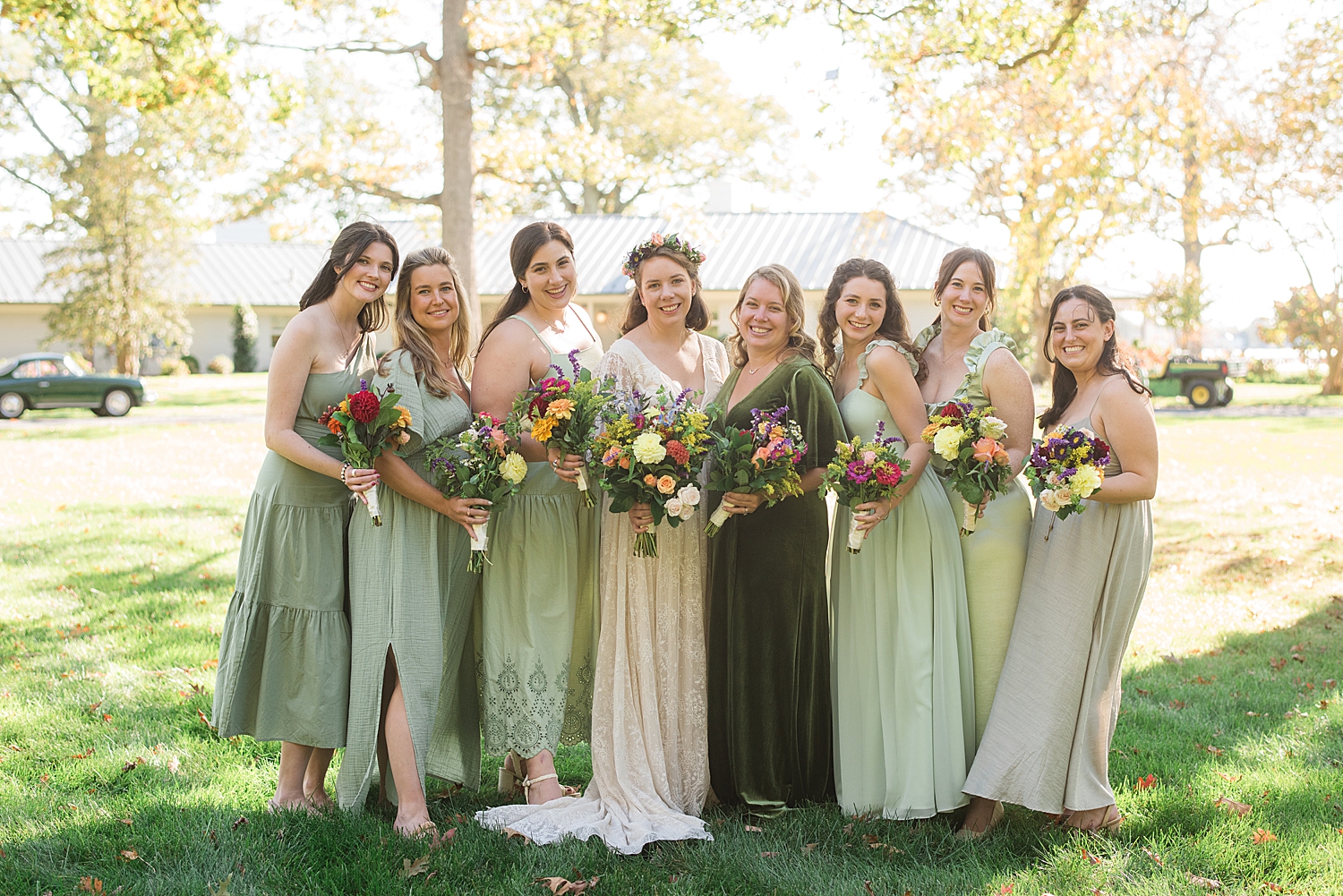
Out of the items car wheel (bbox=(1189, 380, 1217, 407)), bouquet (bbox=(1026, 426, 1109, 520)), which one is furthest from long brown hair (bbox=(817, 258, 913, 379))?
car wheel (bbox=(1189, 380, 1217, 407))

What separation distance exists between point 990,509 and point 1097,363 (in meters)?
0.80

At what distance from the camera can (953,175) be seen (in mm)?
35344

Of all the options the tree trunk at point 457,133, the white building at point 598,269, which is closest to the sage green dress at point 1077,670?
the tree trunk at point 457,133

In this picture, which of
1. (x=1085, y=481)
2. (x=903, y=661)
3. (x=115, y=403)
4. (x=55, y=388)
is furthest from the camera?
(x=115, y=403)

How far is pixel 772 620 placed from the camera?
4684 mm

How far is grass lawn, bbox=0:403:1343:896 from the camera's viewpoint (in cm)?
395

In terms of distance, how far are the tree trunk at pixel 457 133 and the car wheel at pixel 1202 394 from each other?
25338mm

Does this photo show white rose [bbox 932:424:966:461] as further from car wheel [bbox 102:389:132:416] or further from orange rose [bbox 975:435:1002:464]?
car wheel [bbox 102:389:132:416]

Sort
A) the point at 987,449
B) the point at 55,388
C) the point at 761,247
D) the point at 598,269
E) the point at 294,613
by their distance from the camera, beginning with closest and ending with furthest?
the point at 987,449
the point at 294,613
the point at 55,388
the point at 598,269
the point at 761,247

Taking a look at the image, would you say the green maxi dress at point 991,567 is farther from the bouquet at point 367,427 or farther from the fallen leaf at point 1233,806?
the bouquet at point 367,427

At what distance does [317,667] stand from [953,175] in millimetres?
34659

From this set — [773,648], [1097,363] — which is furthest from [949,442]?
[773,648]

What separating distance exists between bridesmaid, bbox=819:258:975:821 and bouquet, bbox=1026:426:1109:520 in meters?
0.54

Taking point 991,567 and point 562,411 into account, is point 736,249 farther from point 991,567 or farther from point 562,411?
point 562,411
